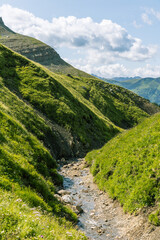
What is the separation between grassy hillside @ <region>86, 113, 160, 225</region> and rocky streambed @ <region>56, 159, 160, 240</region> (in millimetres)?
758

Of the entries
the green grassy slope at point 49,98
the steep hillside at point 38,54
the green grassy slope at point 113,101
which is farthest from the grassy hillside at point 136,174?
the steep hillside at point 38,54

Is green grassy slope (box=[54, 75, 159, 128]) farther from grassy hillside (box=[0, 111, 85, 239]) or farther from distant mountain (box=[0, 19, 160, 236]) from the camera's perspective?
grassy hillside (box=[0, 111, 85, 239])

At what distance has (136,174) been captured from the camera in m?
17.0

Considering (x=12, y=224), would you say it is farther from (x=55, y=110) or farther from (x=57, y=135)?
(x=55, y=110)

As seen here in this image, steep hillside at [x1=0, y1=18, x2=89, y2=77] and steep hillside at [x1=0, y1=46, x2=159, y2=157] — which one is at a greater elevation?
steep hillside at [x1=0, y1=18, x2=89, y2=77]

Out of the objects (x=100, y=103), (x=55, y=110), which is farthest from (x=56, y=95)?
(x=100, y=103)

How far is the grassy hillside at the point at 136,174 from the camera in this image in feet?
46.8

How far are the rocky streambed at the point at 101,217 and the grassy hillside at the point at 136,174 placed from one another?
→ 758mm

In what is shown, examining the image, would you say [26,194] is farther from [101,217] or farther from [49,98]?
[49,98]

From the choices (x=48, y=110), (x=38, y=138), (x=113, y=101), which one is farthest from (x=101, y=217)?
(x=113, y=101)

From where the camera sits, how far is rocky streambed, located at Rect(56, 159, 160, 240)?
13.0m

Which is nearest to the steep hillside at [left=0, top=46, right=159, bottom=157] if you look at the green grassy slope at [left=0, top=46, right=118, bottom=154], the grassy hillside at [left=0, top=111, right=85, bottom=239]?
the green grassy slope at [left=0, top=46, right=118, bottom=154]

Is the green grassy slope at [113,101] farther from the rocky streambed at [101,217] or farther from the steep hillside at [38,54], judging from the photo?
the rocky streambed at [101,217]

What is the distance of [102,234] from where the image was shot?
13906 mm
